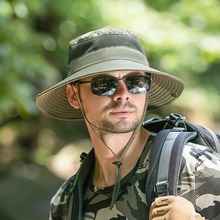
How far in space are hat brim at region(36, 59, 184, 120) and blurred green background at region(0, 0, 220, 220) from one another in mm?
2360

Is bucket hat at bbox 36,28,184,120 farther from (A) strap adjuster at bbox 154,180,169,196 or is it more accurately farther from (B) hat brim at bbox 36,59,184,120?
(A) strap adjuster at bbox 154,180,169,196

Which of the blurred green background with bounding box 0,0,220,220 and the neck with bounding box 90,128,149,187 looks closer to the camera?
the neck with bounding box 90,128,149,187

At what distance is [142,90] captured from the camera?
2.65m

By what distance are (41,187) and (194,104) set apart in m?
4.21

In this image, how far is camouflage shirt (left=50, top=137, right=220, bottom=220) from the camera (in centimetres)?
233

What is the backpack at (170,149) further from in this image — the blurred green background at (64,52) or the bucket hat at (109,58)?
the blurred green background at (64,52)


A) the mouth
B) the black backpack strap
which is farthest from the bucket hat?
the black backpack strap

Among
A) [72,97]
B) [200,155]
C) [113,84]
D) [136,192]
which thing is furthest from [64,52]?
[200,155]

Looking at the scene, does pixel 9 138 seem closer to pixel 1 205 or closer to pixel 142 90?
pixel 1 205

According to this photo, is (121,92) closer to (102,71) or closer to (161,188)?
(102,71)

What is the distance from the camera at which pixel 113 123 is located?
2.62 meters

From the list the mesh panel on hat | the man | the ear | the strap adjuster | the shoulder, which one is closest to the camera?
the strap adjuster

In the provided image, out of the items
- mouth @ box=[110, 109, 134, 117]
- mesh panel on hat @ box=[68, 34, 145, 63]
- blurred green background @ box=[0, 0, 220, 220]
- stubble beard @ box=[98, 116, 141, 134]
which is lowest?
stubble beard @ box=[98, 116, 141, 134]

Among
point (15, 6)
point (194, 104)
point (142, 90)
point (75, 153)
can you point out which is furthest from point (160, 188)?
point (75, 153)
